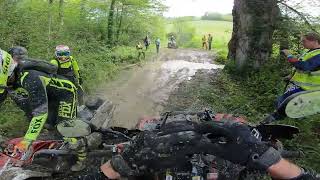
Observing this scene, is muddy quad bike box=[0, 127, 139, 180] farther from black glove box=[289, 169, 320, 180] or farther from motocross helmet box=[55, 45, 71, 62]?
motocross helmet box=[55, 45, 71, 62]

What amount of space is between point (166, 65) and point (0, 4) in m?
10.4

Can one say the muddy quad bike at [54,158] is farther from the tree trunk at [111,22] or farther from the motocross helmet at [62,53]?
the tree trunk at [111,22]

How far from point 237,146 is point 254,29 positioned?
10648 mm

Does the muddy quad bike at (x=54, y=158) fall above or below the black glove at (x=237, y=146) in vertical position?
below

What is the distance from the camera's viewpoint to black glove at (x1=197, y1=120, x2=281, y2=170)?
3754 mm

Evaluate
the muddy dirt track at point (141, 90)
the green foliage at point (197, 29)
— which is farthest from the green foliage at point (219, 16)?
the green foliage at point (197, 29)

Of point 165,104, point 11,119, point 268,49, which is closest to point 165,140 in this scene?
point 11,119

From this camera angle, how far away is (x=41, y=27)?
14.6 m

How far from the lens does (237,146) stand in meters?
3.77

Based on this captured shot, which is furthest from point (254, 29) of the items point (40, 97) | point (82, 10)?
point (82, 10)

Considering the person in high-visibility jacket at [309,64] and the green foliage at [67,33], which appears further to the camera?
the green foliage at [67,33]

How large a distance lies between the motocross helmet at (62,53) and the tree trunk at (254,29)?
6.33m

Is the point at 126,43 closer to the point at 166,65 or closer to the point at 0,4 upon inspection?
the point at 166,65

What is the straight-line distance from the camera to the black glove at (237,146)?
3754mm
